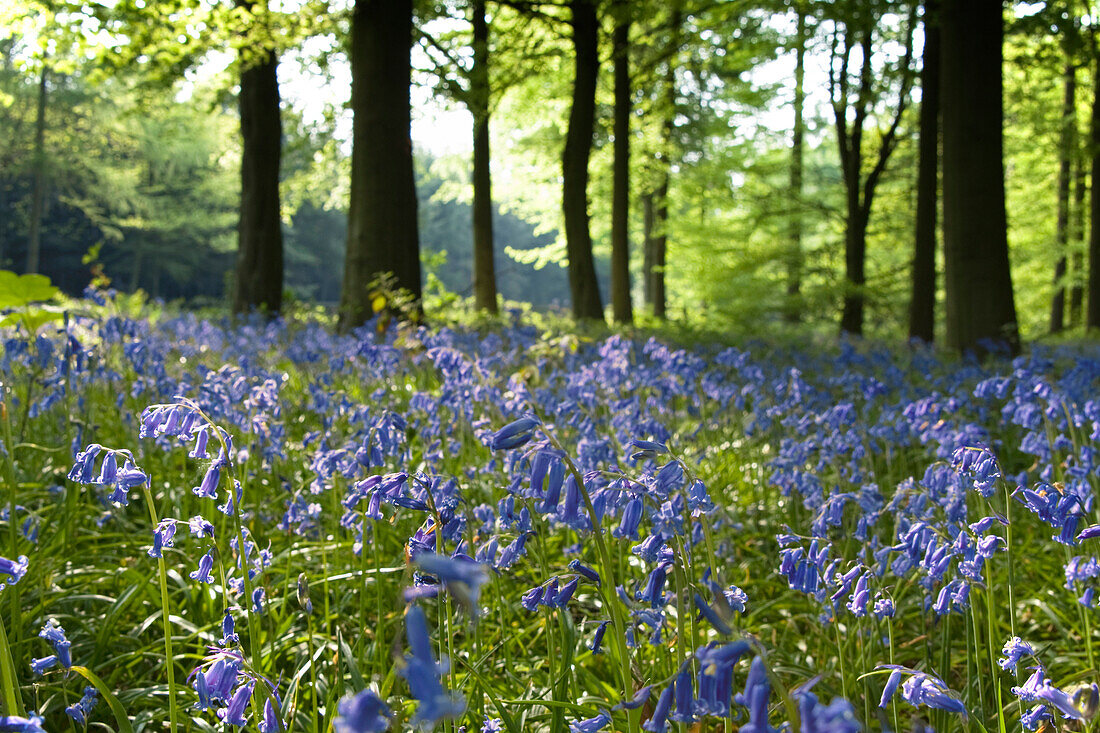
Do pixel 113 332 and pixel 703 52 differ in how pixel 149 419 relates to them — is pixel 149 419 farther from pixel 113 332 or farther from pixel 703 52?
pixel 703 52

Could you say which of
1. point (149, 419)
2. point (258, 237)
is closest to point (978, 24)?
point (149, 419)

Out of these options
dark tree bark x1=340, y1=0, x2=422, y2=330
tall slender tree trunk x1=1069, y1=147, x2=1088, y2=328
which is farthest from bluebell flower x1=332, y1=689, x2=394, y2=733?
tall slender tree trunk x1=1069, y1=147, x2=1088, y2=328

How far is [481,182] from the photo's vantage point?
1549 centimetres

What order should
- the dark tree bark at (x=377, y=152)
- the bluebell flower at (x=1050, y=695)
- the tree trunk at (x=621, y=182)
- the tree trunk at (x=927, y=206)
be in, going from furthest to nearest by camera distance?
the tree trunk at (x=621, y=182) < the tree trunk at (x=927, y=206) < the dark tree bark at (x=377, y=152) < the bluebell flower at (x=1050, y=695)

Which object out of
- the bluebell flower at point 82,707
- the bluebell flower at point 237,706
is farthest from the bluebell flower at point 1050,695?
the bluebell flower at point 82,707

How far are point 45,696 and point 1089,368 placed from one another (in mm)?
4716

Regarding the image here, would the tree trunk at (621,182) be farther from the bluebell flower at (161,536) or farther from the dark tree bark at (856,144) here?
the bluebell flower at (161,536)

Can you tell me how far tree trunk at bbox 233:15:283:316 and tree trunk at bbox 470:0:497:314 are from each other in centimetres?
325

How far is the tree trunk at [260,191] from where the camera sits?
1202 cm

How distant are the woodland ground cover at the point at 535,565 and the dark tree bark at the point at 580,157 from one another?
9077mm

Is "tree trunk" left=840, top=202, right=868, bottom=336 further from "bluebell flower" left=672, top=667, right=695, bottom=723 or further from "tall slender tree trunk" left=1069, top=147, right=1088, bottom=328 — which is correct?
"bluebell flower" left=672, top=667, right=695, bottom=723

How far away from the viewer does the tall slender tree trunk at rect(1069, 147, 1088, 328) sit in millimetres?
20672

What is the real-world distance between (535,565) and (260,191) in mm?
10712

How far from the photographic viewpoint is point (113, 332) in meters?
4.76
